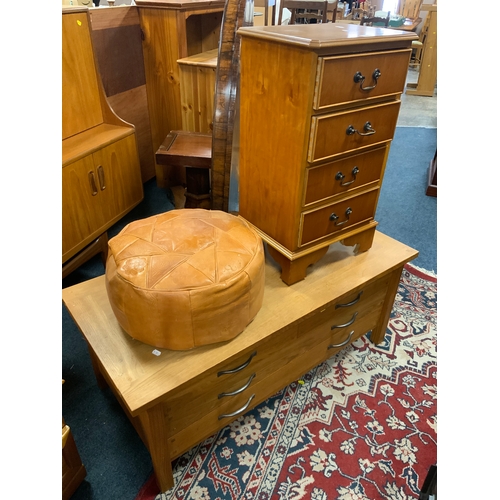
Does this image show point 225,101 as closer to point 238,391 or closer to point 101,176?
point 101,176

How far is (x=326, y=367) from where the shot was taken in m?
1.65

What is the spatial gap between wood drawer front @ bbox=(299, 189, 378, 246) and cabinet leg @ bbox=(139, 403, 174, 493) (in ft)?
2.10

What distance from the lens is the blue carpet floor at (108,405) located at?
1.25 meters

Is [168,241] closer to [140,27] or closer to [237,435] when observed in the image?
[237,435]

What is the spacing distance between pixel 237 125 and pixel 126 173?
0.81m

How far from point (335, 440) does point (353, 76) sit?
3.83 feet

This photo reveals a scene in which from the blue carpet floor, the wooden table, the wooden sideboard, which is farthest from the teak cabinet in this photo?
the wooden sideboard

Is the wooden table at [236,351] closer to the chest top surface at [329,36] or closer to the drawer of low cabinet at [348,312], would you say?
the drawer of low cabinet at [348,312]

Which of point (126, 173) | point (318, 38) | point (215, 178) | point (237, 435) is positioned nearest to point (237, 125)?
point (215, 178)

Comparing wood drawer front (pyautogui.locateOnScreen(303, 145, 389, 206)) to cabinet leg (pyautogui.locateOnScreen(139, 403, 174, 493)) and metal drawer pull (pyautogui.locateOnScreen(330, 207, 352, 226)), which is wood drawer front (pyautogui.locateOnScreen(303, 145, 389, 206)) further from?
cabinet leg (pyautogui.locateOnScreen(139, 403, 174, 493))

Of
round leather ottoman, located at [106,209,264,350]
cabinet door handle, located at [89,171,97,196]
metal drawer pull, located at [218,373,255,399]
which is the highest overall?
round leather ottoman, located at [106,209,264,350]

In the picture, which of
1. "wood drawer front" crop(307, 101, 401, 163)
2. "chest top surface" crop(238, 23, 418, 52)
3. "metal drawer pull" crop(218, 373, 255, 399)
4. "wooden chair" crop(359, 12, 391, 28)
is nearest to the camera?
"chest top surface" crop(238, 23, 418, 52)

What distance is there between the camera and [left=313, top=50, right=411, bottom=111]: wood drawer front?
0.97 m

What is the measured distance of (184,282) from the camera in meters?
0.97
